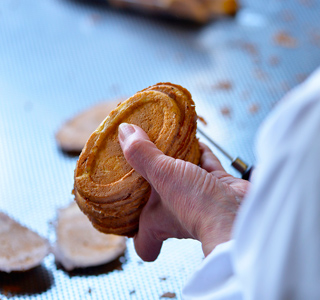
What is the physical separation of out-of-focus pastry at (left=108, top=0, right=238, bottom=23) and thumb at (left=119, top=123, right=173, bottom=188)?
1.02m

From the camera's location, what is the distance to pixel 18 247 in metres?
1.00

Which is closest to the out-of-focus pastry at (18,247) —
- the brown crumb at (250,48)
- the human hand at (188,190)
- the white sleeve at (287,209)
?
the human hand at (188,190)

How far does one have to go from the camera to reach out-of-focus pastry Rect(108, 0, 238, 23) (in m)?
1.71

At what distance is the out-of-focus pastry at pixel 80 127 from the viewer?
1.25 meters

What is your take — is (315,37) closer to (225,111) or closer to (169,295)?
(225,111)

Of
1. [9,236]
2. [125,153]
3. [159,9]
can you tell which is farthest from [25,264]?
[159,9]

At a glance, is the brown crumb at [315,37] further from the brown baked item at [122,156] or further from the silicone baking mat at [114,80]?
the brown baked item at [122,156]

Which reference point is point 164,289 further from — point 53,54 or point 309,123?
point 53,54

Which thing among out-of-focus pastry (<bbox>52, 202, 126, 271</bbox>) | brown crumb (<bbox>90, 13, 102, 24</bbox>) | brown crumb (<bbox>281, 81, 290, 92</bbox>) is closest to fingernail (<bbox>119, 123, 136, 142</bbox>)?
out-of-focus pastry (<bbox>52, 202, 126, 271</bbox>)

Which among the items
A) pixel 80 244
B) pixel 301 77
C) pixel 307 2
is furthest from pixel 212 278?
pixel 307 2

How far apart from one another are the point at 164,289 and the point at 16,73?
2.95ft

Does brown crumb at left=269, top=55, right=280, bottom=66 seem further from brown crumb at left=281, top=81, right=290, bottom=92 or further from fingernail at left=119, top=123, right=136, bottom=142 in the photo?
fingernail at left=119, top=123, right=136, bottom=142

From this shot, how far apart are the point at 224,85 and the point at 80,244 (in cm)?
72

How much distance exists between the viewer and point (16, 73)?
1.52 meters
